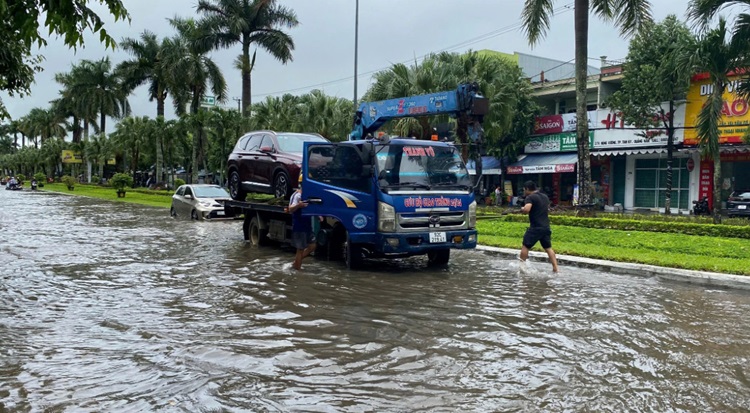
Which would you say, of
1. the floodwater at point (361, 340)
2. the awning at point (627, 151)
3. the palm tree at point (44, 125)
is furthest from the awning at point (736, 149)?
the palm tree at point (44, 125)

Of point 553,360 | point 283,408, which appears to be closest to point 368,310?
point 553,360

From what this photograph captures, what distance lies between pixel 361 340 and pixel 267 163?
7.89 meters

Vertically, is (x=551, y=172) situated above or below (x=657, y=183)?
above

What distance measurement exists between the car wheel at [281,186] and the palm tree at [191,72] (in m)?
25.7

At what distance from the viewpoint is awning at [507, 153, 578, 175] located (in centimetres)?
3409

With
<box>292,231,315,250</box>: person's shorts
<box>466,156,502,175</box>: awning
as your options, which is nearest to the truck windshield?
<box>292,231,315,250</box>: person's shorts

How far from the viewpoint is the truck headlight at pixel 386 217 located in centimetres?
1021

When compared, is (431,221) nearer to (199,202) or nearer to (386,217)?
(386,217)

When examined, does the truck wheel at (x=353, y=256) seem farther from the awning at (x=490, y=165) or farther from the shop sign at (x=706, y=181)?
the awning at (x=490, y=165)

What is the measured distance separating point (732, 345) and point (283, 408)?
4857 millimetres

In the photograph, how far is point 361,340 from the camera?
641 centimetres

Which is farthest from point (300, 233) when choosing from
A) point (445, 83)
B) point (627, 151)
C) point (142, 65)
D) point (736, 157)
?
point (142, 65)

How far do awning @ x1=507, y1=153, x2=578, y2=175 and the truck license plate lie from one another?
25.1 m

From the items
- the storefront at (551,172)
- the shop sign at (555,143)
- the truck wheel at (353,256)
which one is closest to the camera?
the truck wheel at (353,256)
